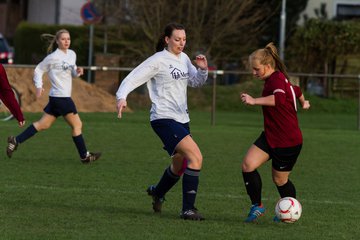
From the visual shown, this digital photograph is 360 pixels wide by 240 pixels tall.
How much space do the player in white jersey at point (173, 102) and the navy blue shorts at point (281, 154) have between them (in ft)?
1.98

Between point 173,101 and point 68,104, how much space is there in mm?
5398

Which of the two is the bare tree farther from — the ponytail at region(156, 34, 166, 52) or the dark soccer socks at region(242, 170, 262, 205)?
the dark soccer socks at region(242, 170, 262, 205)

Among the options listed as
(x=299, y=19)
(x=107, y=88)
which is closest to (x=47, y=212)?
(x=107, y=88)

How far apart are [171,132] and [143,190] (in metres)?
2.16

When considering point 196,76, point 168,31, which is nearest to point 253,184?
point 196,76

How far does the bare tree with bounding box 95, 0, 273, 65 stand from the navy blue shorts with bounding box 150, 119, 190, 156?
20981 millimetres

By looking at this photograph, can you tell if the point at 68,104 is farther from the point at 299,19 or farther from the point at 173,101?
the point at 299,19

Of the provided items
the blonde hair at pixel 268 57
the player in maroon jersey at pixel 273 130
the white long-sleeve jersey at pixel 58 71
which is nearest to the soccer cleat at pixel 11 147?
the white long-sleeve jersey at pixel 58 71

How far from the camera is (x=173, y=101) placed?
1028cm

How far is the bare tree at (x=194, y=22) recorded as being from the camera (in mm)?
31859

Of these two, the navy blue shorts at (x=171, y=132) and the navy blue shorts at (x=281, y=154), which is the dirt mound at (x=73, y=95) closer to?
the navy blue shorts at (x=171, y=132)

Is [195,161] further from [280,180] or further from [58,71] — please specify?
[58,71]

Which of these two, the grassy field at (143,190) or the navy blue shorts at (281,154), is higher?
the navy blue shorts at (281,154)

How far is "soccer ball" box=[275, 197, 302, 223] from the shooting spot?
9.72 m
